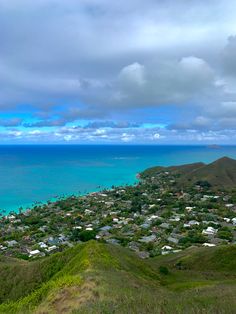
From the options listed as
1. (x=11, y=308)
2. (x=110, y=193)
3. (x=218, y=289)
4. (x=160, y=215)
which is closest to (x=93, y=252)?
(x=11, y=308)

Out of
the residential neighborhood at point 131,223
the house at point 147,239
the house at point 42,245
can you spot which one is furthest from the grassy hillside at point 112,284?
the house at point 147,239

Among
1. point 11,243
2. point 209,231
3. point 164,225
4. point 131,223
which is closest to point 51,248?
point 11,243

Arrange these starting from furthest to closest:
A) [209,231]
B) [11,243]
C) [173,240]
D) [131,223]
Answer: [131,223]
[209,231]
[173,240]
[11,243]

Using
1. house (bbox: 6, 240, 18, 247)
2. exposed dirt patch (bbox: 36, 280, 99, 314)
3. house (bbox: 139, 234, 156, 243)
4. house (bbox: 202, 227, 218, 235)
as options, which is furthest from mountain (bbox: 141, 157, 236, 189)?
exposed dirt patch (bbox: 36, 280, 99, 314)

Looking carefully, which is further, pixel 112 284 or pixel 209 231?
pixel 209 231

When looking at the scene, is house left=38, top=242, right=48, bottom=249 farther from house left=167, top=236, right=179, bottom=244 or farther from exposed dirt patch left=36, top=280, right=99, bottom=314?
exposed dirt patch left=36, top=280, right=99, bottom=314

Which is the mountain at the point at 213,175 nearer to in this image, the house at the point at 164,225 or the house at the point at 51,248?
the house at the point at 164,225

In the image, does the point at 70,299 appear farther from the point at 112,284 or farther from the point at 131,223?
the point at 131,223
